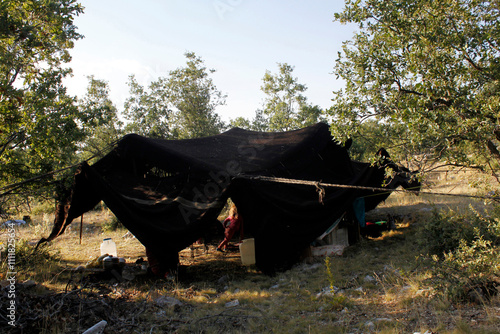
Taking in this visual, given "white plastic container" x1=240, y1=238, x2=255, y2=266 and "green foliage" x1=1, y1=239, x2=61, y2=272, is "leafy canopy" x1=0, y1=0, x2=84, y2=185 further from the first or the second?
"white plastic container" x1=240, y1=238, x2=255, y2=266

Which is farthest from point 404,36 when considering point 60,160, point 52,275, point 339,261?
point 52,275

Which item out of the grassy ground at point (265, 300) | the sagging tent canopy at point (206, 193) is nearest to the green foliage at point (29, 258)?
the grassy ground at point (265, 300)

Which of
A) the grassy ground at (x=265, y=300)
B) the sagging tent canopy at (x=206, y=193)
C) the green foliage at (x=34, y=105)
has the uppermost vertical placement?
the green foliage at (x=34, y=105)

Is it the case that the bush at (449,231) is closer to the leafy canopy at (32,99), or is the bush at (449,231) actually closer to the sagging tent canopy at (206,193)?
the sagging tent canopy at (206,193)

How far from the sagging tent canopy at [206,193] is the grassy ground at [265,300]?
26.7 inches

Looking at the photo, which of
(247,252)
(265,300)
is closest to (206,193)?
(247,252)

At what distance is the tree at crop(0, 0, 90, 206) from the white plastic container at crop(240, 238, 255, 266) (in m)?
3.94

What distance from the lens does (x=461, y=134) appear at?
4.10 m

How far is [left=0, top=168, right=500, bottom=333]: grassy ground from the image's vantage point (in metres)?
3.56

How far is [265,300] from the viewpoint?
4734mm

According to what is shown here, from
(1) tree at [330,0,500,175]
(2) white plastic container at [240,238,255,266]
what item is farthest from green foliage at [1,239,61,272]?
(1) tree at [330,0,500,175]

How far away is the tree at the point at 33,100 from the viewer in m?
6.02

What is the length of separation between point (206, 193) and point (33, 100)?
12.8 ft

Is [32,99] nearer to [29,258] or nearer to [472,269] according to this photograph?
[29,258]
